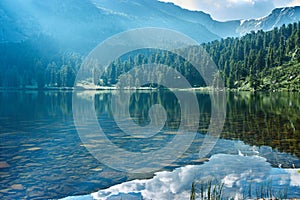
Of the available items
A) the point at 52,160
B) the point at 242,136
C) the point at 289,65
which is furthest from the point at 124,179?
the point at 289,65

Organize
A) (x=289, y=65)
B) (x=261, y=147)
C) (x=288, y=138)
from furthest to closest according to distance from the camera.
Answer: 1. (x=289, y=65)
2. (x=288, y=138)
3. (x=261, y=147)

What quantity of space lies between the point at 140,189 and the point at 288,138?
632 inches

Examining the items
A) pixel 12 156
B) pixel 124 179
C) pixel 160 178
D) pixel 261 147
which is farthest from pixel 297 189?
pixel 12 156

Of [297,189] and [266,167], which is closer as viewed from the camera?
[297,189]

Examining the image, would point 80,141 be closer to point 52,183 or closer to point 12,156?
point 12,156

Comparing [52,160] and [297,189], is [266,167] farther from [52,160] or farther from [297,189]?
[52,160]

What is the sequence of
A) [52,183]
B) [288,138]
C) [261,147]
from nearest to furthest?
1. [52,183]
2. [261,147]
3. [288,138]

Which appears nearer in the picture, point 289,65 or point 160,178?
point 160,178

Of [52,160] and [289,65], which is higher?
[289,65]

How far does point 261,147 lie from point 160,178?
996 cm

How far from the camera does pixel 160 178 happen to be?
1484 cm

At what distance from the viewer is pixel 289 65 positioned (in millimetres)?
176875

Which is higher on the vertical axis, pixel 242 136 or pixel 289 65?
pixel 289 65

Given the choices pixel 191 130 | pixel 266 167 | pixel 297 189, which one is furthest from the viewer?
A: pixel 191 130
